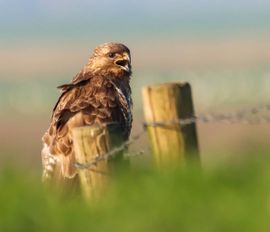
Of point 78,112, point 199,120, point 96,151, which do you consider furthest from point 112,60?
point 199,120

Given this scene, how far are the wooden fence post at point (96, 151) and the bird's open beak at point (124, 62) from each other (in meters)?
5.25

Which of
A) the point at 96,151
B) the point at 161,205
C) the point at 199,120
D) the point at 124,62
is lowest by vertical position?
the point at 161,205

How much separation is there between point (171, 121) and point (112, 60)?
19.2ft

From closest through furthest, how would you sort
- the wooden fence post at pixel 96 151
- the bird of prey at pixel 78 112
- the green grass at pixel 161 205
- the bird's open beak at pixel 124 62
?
the green grass at pixel 161 205
the wooden fence post at pixel 96 151
the bird of prey at pixel 78 112
the bird's open beak at pixel 124 62

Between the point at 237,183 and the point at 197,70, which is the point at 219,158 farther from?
the point at 197,70

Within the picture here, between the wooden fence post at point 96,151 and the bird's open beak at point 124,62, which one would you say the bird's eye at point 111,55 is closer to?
the bird's open beak at point 124,62

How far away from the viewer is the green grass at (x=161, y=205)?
915 centimetres

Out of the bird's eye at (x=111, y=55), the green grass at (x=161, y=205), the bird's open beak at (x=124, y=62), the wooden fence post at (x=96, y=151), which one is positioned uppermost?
the bird's eye at (x=111, y=55)

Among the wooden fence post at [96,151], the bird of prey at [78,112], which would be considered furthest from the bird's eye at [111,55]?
the wooden fence post at [96,151]

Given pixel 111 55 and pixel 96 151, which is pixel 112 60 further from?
pixel 96 151

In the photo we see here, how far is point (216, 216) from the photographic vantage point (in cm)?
909

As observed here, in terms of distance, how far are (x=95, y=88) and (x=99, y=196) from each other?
3965 mm

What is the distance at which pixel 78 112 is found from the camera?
13523 mm

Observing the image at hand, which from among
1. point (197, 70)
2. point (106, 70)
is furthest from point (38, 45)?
point (106, 70)
